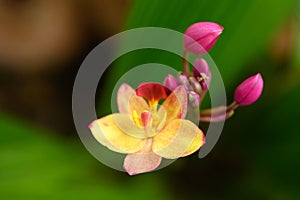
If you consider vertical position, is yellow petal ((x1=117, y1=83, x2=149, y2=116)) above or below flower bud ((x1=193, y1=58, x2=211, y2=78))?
above

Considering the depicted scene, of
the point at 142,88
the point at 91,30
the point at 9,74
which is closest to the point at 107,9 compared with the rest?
the point at 91,30

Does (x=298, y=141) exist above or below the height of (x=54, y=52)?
below

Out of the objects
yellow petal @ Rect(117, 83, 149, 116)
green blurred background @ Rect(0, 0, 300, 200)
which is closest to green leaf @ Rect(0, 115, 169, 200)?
green blurred background @ Rect(0, 0, 300, 200)

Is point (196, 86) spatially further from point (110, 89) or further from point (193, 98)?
point (110, 89)

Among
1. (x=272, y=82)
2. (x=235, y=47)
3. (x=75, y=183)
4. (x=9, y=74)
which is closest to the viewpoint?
(x=235, y=47)

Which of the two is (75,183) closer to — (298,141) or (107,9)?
(298,141)

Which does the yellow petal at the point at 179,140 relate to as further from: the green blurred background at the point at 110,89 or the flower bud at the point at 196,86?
the green blurred background at the point at 110,89

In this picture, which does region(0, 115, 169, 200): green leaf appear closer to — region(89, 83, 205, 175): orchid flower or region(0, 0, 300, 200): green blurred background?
region(0, 0, 300, 200): green blurred background
